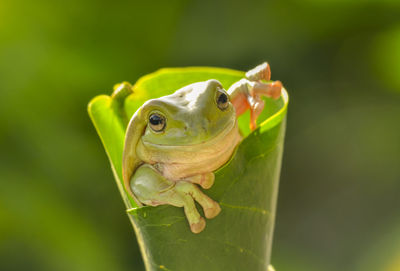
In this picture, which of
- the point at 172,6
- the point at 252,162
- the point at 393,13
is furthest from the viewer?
the point at 393,13

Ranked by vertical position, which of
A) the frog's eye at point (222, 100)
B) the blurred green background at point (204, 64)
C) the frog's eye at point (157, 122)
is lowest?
the blurred green background at point (204, 64)

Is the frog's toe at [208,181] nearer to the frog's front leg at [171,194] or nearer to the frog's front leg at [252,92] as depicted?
the frog's front leg at [171,194]

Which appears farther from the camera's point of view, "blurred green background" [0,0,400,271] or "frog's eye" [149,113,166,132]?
"blurred green background" [0,0,400,271]

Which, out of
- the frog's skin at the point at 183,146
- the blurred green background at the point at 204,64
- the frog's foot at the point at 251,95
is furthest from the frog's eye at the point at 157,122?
the blurred green background at the point at 204,64

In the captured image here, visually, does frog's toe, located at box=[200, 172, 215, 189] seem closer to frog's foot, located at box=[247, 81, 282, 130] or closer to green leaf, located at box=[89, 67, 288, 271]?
green leaf, located at box=[89, 67, 288, 271]

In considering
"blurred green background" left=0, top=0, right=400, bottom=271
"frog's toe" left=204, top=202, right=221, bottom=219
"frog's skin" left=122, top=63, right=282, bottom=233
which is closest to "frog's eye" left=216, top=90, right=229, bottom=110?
"frog's skin" left=122, top=63, right=282, bottom=233

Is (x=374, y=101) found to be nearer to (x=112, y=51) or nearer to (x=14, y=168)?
(x=112, y=51)

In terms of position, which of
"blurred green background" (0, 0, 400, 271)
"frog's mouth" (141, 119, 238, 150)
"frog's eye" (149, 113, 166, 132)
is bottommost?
"blurred green background" (0, 0, 400, 271)

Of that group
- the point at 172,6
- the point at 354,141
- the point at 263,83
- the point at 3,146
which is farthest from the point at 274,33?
→ the point at 263,83
